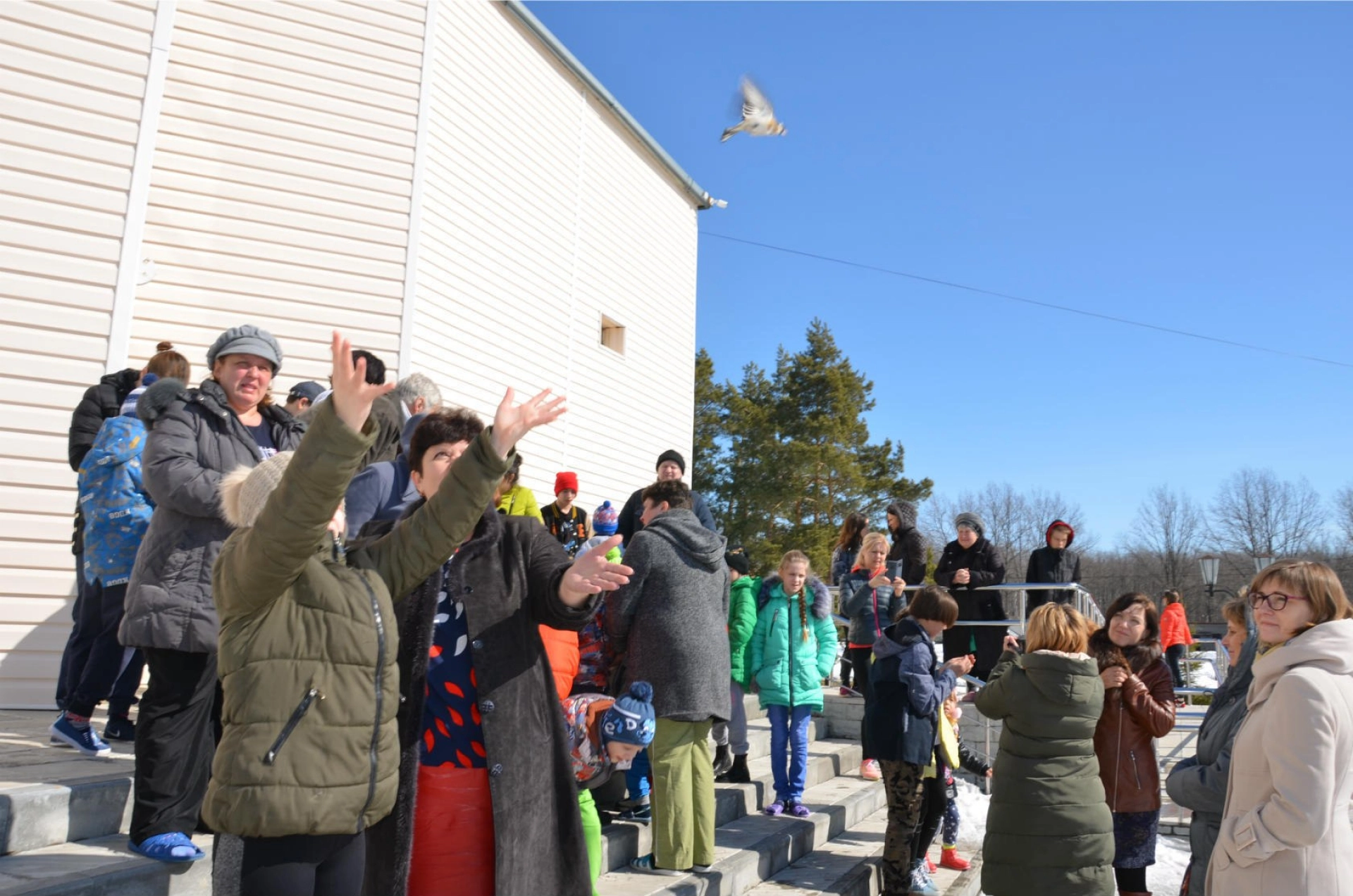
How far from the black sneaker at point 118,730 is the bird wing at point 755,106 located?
7342 mm

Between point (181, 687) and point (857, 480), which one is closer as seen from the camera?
point (181, 687)

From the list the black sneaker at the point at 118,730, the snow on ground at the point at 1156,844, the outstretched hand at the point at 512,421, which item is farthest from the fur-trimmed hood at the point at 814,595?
the outstretched hand at the point at 512,421

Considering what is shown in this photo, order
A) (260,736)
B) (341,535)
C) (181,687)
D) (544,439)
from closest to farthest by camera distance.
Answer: (260,736) → (341,535) → (181,687) → (544,439)

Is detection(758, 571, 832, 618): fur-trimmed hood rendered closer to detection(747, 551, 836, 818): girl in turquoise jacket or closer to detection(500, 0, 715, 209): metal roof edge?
detection(747, 551, 836, 818): girl in turquoise jacket

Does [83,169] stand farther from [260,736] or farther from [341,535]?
[260,736]

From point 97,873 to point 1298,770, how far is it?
3.75 m

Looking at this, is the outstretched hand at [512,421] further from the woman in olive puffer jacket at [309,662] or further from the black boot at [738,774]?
the black boot at [738,774]

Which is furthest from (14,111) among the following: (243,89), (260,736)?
(260,736)

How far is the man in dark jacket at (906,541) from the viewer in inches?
349

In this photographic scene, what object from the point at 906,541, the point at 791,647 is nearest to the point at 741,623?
the point at 791,647

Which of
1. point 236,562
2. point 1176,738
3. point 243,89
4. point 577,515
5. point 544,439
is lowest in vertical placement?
point 1176,738

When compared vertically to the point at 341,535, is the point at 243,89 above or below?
above

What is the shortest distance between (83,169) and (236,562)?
576cm

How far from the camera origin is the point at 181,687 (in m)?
3.32
